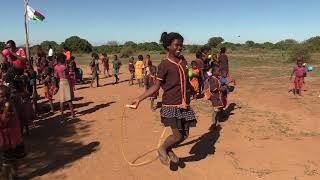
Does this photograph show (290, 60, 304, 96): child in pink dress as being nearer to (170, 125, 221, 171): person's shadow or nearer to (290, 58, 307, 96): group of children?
(290, 58, 307, 96): group of children

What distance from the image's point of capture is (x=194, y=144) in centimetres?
793

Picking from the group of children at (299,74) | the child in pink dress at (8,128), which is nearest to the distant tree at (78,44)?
the group of children at (299,74)

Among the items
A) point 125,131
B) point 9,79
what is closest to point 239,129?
point 125,131

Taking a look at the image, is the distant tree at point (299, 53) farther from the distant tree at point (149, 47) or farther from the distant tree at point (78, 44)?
the distant tree at point (78, 44)

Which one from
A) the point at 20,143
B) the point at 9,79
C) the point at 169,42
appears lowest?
the point at 20,143

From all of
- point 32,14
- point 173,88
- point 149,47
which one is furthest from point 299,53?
point 149,47

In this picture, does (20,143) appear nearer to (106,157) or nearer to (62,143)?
(106,157)

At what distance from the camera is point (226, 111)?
1166 centimetres

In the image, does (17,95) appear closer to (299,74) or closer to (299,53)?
(299,74)

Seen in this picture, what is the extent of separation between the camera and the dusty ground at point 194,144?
6328 millimetres

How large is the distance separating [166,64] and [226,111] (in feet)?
20.3

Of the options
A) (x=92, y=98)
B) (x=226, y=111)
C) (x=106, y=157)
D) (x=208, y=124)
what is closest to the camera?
(x=106, y=157)

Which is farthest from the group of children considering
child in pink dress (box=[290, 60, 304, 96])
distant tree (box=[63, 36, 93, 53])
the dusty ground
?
distant tree (box=[63, 36, 93, 53])

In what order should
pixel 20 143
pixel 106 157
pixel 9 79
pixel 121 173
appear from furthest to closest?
pixel 9 79 < pixel 106 157 < pixel 121 173 < pixel 20 143
